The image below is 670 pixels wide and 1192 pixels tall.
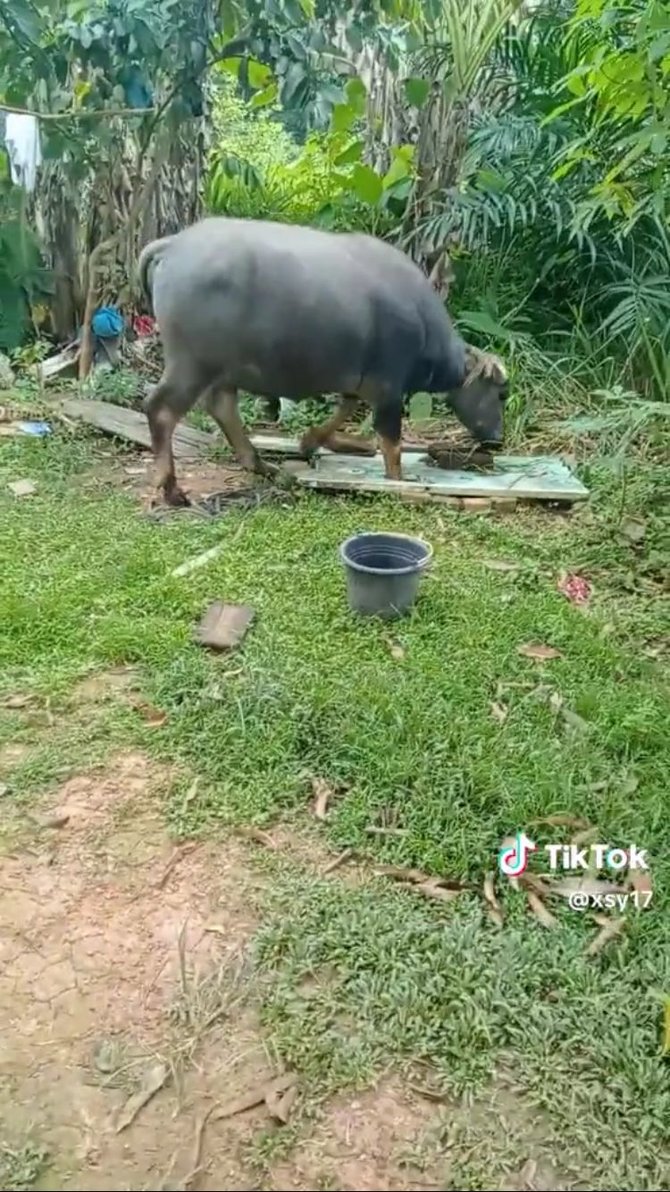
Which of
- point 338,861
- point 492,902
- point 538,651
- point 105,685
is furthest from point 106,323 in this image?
point 492,902

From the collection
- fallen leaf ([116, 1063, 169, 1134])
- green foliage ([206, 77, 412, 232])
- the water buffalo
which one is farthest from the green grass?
green foliage ([206, 77, 412, 232])

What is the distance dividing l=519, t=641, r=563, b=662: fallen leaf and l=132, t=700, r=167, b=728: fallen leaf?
1277mm

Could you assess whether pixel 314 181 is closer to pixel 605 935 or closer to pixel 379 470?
pixel 379 470

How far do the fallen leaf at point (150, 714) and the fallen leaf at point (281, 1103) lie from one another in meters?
1.42

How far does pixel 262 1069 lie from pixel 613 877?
1.06 m

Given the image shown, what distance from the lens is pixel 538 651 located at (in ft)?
12.5

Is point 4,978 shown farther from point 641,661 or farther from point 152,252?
point 152,252

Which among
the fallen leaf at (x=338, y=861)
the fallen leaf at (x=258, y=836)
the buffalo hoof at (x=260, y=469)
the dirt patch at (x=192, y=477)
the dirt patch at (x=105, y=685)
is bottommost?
the dirt patch at (x=192, y=477)

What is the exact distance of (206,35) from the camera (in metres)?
5.23

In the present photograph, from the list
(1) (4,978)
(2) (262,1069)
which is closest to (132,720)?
(1) (4,978)

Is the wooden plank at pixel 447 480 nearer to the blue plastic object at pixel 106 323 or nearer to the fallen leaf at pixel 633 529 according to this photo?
the fallen leaf at pixel 633 529

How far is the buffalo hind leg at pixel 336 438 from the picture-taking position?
18.4ft

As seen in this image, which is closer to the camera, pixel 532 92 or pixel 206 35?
pixel 206 35

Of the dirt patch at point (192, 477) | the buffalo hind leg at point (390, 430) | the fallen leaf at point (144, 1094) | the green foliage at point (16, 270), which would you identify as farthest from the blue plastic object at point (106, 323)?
the fallen leaf at point (144, 1094)
